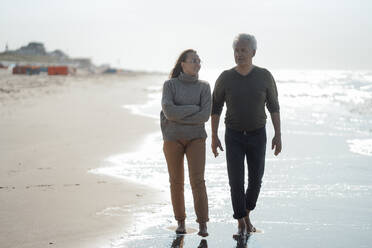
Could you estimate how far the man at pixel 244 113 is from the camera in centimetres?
468

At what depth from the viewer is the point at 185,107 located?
4609 millimetres

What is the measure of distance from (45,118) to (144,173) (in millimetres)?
7801

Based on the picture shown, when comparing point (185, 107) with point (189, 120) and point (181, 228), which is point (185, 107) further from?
point (181, 228)

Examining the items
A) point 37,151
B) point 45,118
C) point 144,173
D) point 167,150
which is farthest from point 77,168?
point 45,118

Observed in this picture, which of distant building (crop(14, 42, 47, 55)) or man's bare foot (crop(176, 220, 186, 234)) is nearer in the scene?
man's bare foot (crop(176, 220, 186, 234))

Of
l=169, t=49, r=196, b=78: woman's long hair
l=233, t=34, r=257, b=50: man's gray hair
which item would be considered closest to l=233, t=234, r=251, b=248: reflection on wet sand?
l=169, t=49, r=196, b=78: woman's long hair

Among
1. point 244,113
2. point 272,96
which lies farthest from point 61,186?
point 272,96

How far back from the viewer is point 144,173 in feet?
25.9

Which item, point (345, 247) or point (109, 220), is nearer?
point (345, 247)

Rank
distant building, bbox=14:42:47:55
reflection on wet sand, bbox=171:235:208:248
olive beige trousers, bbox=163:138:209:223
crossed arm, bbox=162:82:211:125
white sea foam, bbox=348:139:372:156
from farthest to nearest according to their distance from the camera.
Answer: distant building, bbox=14:42:47:55
white sea foam, bbox=348:139:372:156
olive beige trousers, bbox=163:138:209:223
crossed arm, bbox=162:82:211:125
reflection on wet sand, bbox=171:235:208:248

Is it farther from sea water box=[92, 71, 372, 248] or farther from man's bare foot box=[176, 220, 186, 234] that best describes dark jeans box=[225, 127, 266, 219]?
man's bare foot box=[176, 220, 186, 234]

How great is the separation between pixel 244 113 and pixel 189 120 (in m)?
0.53

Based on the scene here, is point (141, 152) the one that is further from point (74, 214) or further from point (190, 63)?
point (190, 63)

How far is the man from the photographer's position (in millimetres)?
4680
